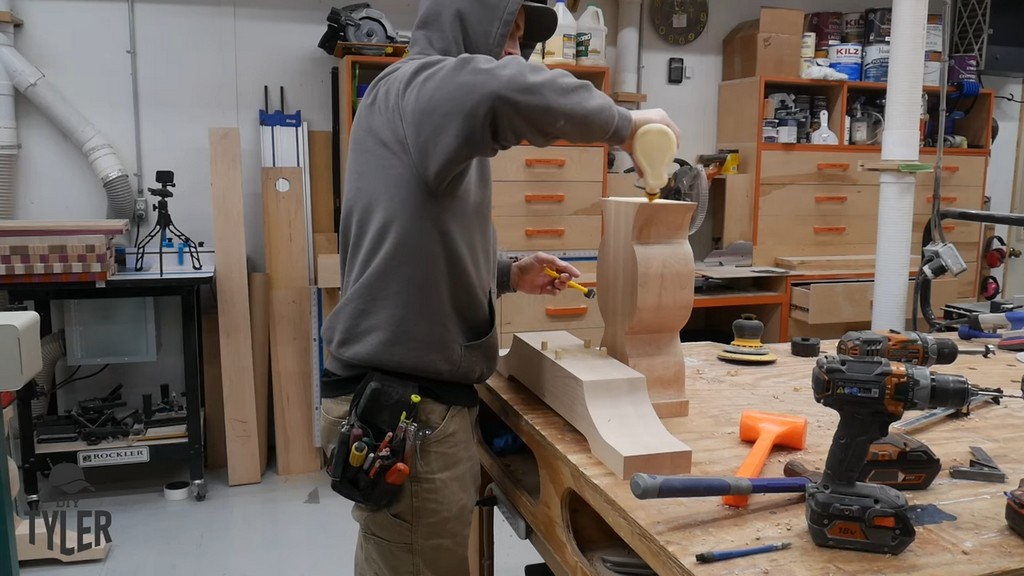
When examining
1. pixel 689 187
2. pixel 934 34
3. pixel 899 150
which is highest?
pixel 934 34

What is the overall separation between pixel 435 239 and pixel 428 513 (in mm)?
485

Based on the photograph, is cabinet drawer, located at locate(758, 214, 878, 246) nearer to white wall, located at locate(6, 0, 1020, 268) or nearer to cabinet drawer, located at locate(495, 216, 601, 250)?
cabinet drawer, located at locate(495, 216, 601, 250)

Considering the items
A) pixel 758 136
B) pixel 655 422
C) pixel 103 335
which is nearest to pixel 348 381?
pixel 655 422

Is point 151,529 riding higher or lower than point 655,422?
lower

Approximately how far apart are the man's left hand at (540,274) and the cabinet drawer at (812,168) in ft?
8.20

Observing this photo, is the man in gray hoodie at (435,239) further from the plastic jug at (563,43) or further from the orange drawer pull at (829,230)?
the orange drawer pull at (829,230)

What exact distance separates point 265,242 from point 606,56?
198cm

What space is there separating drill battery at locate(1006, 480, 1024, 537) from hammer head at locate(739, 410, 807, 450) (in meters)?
0.32

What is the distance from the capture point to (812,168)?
12.7 feet

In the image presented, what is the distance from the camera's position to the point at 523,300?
3328 mm

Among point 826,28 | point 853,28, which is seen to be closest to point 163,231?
point 826,28

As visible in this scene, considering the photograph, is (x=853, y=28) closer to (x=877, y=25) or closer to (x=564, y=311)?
(x=877, y=25)

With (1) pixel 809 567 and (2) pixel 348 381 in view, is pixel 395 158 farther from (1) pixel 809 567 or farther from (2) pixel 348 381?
(1) pixel 809 567

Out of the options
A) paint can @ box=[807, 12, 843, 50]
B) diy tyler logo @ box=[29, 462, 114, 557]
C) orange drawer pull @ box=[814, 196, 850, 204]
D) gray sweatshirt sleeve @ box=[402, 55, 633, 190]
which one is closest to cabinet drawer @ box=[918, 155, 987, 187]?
orange drawer pull @ box=[814, 196, 850, 204]
